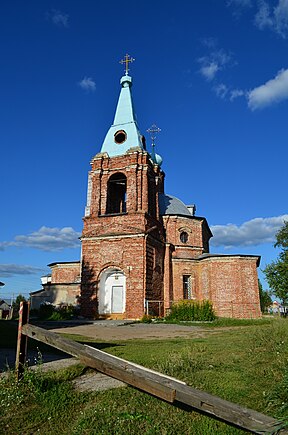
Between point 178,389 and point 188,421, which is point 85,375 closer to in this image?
point 188,421

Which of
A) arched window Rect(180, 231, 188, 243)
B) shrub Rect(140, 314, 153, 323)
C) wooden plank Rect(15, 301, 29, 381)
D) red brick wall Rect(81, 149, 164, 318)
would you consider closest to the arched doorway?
red brick wall Rect(81, 149, 164, 318)

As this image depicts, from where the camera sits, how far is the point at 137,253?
22578 mm

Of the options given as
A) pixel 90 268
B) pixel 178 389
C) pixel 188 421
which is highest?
pixel 90 268

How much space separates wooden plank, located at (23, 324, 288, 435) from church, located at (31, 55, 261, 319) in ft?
57.4

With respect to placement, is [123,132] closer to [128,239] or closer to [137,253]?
[128,239]

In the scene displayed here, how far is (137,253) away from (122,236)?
1683 mm

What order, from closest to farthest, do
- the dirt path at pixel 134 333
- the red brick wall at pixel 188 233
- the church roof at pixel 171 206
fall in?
the dirt path at pixel 134 333 < the red brick wall at pixel 188 233 < the church roof at pixel 171 206

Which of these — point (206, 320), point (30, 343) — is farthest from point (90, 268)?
point (30, 343)

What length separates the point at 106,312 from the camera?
899 inches

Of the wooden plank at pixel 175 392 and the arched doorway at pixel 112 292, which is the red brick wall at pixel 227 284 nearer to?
the arched doorway at pixel 112 292

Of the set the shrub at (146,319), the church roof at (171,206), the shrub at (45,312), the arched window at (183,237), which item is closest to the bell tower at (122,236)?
the shrub at (146,319)

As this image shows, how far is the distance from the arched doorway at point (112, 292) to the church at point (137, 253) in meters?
0.07

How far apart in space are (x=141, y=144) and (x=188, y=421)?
23992 millimetres

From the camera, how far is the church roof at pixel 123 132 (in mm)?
26438
